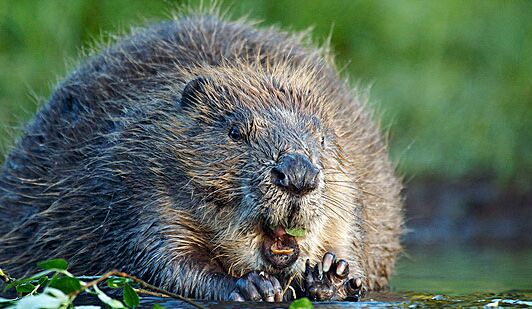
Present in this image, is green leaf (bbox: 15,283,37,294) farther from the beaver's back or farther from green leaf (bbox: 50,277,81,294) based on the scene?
the beaver's back

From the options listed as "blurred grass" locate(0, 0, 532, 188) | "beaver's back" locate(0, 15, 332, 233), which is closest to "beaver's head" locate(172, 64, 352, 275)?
"beaver's back" locate(0, 15, 332, 233)

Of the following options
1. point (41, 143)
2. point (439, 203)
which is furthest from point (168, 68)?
point (439, 203)

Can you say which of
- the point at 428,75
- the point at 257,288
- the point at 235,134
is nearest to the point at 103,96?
the point at 235,134

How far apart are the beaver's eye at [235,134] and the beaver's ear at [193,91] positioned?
11.7 inches

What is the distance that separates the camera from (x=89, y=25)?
8.51m

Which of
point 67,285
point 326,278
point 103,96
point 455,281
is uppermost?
point 103,96

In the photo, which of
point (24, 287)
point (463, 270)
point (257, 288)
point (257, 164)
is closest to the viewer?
point (24, 287)

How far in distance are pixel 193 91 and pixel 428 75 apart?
4866 mm

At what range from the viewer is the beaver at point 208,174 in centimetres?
416

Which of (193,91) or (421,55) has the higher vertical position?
(421,55)

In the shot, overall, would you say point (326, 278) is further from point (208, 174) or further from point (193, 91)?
point (193, 91)

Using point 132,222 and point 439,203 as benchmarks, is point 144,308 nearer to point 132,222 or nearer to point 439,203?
point 132,222

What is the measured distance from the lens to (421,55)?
932 cm

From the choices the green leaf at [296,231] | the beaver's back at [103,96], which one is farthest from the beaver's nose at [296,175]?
the beaver's back at [103,96]
